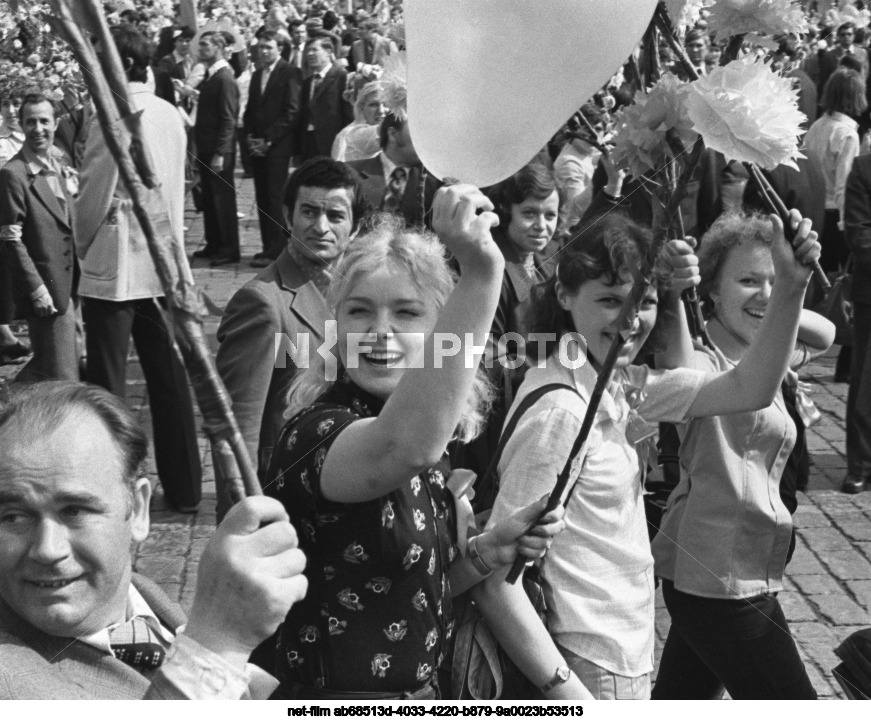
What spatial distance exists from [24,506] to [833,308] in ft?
19.5

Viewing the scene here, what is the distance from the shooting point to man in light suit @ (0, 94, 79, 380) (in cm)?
582

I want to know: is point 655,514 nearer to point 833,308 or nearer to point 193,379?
point 193,379

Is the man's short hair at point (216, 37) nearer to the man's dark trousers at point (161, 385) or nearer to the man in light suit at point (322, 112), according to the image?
the man in light suit at point (322, 112)

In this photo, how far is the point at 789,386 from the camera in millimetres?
3275

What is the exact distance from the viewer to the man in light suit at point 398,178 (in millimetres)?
5047

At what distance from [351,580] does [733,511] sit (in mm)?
1452

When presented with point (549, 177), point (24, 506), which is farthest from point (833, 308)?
point (24, 506)

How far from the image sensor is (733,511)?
308 centimetres

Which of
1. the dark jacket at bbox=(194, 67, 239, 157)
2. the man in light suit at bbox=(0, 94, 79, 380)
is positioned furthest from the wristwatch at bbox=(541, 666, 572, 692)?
the dark jacket at bbox=(194, 67, 239, 157)

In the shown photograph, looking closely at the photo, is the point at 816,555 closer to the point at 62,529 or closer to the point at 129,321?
the point at 129,321

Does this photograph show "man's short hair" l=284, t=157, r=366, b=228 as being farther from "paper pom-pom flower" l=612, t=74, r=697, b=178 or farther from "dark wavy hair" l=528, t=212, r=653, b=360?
"paper pom-pom flower" l=612, t=74, r=697, b=178

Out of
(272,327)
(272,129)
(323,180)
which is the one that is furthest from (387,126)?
(272,129)

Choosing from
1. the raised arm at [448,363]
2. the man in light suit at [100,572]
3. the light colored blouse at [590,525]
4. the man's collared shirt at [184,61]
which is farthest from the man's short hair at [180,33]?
the man in light suit at [100,572]

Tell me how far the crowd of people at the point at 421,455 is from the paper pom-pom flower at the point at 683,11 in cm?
34
